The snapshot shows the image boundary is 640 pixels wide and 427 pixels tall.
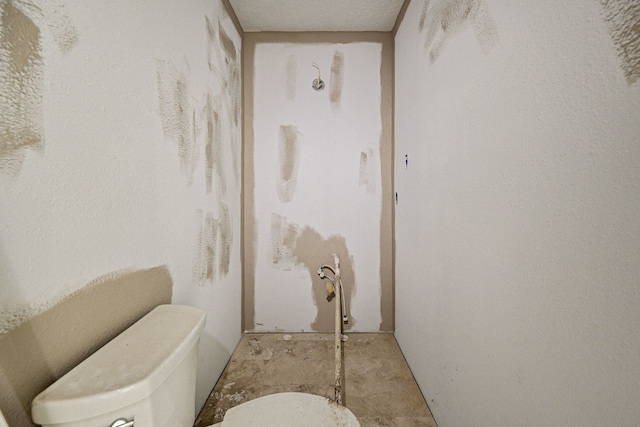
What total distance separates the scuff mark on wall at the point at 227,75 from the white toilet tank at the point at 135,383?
1.25 m

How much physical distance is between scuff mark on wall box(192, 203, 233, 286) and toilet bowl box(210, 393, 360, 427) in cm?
61

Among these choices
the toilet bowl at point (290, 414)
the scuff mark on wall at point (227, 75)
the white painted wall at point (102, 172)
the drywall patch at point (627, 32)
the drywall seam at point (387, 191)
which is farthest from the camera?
the drywall seam at point (387, 191)

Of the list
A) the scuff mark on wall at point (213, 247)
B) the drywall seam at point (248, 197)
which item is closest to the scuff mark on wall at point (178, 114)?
the scuff mark on wall at point (213, 247)

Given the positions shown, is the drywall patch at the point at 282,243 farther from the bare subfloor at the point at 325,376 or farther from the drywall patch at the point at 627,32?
the drywall patch at the point at 627,32

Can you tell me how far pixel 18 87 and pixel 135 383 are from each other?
2.13 feet

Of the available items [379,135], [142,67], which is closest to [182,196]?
[142,67]

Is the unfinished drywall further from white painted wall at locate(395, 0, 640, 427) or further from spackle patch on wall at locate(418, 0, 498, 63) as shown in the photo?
white painted wall at locate(395, 0, 640, 427)

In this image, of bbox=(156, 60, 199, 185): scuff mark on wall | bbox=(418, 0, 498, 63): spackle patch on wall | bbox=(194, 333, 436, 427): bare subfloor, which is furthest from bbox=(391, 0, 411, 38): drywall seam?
bbox=(194, 333, 436, 427): bare subfloor

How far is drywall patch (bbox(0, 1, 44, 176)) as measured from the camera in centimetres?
51

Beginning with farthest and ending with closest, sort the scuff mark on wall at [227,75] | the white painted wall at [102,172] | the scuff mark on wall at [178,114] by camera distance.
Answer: the scuff mark on wall at [227,75]
the scuff mark on wall at [178,114]
the white painted wall at [102,172]

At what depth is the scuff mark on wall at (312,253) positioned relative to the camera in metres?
2.09

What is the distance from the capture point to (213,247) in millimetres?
1479

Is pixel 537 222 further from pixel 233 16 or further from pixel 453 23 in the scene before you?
pixel 233 16

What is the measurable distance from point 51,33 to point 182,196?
639mm
